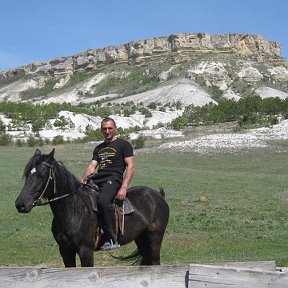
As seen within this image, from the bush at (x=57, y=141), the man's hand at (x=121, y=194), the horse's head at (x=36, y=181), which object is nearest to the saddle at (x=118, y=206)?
the man's hand at (x=121, y=194)

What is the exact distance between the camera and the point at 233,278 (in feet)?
15.3

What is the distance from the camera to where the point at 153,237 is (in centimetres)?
865

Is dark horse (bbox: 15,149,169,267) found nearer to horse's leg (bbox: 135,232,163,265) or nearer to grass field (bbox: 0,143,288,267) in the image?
horse's leg (bbox: 135,232,163,265)

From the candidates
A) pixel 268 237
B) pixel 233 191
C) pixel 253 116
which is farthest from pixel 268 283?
pixel 253 116

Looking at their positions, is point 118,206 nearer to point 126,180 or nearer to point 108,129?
point 126,180

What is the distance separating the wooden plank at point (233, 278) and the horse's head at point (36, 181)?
9.83 ft

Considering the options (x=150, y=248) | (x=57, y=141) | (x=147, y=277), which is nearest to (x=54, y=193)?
(x=150, y=248)

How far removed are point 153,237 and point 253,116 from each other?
85.4 metres

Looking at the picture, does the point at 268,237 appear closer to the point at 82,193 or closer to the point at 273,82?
the point at 82,193

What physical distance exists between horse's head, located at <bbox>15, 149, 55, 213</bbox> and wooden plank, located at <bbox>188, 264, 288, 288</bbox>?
9.83 feet

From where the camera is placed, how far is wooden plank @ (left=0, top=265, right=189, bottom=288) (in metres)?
4.81

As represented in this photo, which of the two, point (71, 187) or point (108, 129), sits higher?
point (108, 129)

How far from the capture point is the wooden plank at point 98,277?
4812mm

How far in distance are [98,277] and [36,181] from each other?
8.31ft
